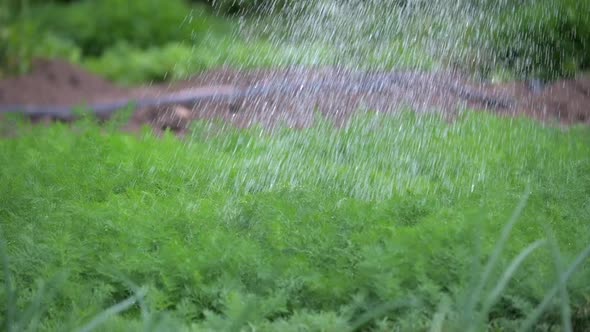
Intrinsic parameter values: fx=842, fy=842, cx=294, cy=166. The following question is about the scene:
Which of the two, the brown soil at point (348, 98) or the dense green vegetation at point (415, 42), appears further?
the dense green vegetation at point (415, 42)

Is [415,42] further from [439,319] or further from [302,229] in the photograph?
[439,319]

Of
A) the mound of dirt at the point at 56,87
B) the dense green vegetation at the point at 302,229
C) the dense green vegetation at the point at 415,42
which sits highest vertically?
the dense green vegetation at the point at 415,42

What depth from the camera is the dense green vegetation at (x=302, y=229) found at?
261cm

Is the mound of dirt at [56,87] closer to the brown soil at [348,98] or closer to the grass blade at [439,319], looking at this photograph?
the brown soil at [348,98]

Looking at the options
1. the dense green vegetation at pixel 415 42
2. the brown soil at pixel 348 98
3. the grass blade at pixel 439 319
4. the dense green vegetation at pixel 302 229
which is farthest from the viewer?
the dense green vegetation at pixel 415 42

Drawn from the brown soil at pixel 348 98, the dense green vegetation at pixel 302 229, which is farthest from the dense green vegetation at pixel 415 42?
the dense green vegetation at pixel 302 229

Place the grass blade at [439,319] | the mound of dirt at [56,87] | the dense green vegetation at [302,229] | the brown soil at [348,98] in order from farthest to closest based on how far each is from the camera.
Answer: the mound of dirt at [56,87] < the brown soil at [348,98] < the dense green vegetation at [302,229] < the grass blade at [439,319]

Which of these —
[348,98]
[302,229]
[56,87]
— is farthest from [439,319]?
[56,87]

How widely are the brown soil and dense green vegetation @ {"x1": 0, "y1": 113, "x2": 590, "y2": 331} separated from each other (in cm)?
63

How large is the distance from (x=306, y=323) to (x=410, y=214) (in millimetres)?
881

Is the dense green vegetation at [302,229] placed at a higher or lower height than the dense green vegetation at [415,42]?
lower

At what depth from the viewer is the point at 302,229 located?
312 centimetres

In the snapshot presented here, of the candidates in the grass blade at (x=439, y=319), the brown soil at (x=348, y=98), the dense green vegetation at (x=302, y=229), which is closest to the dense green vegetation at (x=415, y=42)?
the brown soil at (x=348, y=98)

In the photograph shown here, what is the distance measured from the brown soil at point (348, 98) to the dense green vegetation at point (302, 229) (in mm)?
625
